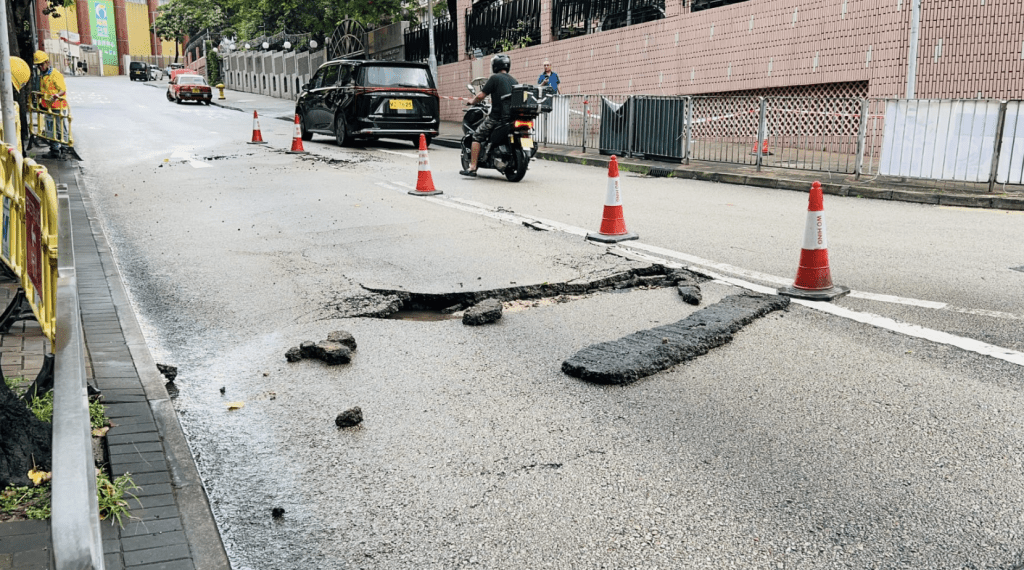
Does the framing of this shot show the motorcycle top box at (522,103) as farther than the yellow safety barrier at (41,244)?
Yes

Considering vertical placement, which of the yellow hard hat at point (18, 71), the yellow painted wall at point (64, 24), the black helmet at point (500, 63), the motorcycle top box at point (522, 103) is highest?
the yellow painted wall at point (64, 24)

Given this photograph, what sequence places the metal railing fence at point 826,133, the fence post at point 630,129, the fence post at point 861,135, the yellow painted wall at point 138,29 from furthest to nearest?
the yellow painted wall at point 138,29
the fence post at point 630,129
the fence post at point 861,135
the metal railing fence at point 826,133

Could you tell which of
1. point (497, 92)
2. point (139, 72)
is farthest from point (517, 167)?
point (139, 72)

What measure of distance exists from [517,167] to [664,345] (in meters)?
8.53

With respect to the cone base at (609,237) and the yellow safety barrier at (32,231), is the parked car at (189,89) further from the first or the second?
the yellow safety barrier at (32,231)

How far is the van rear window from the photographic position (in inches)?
757

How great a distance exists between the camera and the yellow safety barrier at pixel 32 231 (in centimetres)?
409

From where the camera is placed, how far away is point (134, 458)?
11.9 feet

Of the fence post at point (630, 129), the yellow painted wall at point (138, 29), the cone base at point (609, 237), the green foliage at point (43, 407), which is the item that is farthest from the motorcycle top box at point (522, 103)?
the yellow painted wall at point (138, 29)

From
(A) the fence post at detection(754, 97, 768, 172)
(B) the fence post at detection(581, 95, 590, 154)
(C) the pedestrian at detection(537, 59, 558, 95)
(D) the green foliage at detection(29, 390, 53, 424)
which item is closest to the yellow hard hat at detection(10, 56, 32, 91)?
(B) the fence post at detection(581, 95, 590, 154)

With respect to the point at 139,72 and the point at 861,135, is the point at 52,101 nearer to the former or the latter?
the point at 861,135

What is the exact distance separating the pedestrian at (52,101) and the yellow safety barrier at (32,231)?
12079 millimetres

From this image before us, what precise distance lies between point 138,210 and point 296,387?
727cm

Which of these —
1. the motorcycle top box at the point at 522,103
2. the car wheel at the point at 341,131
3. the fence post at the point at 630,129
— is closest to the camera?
the motorcycle top box at the point at 522,103
